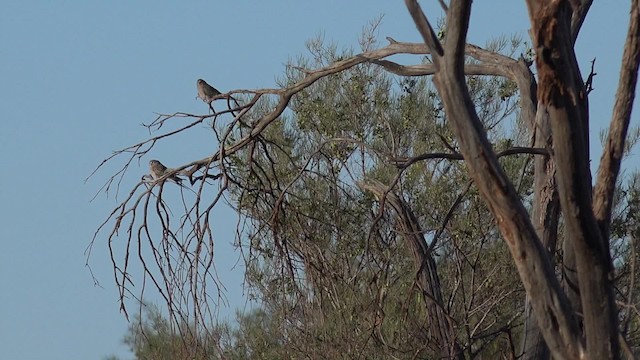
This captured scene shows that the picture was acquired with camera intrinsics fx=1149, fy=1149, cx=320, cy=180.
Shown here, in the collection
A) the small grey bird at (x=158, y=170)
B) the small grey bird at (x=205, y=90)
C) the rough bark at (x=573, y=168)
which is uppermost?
the small grey bird at (x=205, y=90)

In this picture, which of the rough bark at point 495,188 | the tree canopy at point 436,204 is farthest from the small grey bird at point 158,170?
the rough bark at point 495,188

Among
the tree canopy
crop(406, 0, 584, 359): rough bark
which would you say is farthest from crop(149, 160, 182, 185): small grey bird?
crop(406, 0, 584, 359): rough bark

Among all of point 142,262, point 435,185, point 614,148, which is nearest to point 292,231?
point 142,262

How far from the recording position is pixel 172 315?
4.98m

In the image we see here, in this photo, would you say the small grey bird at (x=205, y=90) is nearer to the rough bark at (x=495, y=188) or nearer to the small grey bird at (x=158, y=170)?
the small grey bird at (x=158, y=170)

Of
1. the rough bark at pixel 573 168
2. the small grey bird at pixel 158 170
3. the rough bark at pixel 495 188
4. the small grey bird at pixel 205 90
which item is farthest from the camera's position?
the small grey bird at pixel 205 90

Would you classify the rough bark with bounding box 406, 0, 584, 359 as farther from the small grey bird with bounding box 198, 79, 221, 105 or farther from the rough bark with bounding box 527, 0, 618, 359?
the small grey bird with bounding box 198, 79, 221, 105

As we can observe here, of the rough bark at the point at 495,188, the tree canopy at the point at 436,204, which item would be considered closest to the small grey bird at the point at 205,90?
the tree canopy at the point at 436,204

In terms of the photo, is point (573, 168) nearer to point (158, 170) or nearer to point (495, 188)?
point (495, 188)

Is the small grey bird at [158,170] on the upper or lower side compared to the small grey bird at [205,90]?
lower

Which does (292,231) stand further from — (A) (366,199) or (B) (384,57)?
(A) (366,199)

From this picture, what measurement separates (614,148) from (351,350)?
4.15 m

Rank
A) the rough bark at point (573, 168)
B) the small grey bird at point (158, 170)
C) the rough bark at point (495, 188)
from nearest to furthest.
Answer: the rough bark at point (573, 168), the rough bark at point (495, 188), the small grey bird at point (158, 170)

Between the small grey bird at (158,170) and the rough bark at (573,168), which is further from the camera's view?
the small grey bird at (158,170)
